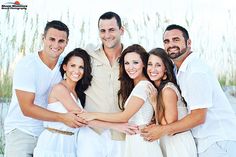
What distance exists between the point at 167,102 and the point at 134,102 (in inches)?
8.1

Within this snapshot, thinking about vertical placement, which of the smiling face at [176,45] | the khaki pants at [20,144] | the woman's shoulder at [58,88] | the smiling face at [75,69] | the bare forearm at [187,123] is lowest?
the khaki pants at [20,144]

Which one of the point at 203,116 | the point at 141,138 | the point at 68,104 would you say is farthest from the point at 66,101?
the point at 203,116

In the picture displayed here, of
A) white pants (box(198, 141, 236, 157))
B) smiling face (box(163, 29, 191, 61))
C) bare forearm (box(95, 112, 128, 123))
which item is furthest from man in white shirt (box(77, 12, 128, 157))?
white pants (box(198, 141, 236, 157))

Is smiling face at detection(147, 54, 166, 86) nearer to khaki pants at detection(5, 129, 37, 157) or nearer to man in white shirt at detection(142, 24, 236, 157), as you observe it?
man in white shirt at detection(142, 24, 236, 157)

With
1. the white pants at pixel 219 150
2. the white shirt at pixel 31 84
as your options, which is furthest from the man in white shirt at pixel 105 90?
the white pants at pixel 219 150

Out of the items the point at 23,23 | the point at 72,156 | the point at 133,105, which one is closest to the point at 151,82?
the point at 133,105

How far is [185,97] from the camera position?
2885mm

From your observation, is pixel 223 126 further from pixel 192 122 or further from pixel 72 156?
pixel 72 156

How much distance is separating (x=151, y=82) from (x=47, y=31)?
2.38ft

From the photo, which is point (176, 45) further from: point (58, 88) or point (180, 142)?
point (58, 88)

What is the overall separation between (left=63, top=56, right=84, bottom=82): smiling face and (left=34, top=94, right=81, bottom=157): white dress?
19 centimetres

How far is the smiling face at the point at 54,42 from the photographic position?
3141 millimetres

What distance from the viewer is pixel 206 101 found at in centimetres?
280

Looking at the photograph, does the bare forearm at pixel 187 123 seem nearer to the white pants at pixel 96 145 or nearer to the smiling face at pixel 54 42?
the white pants at pixel 96 145
